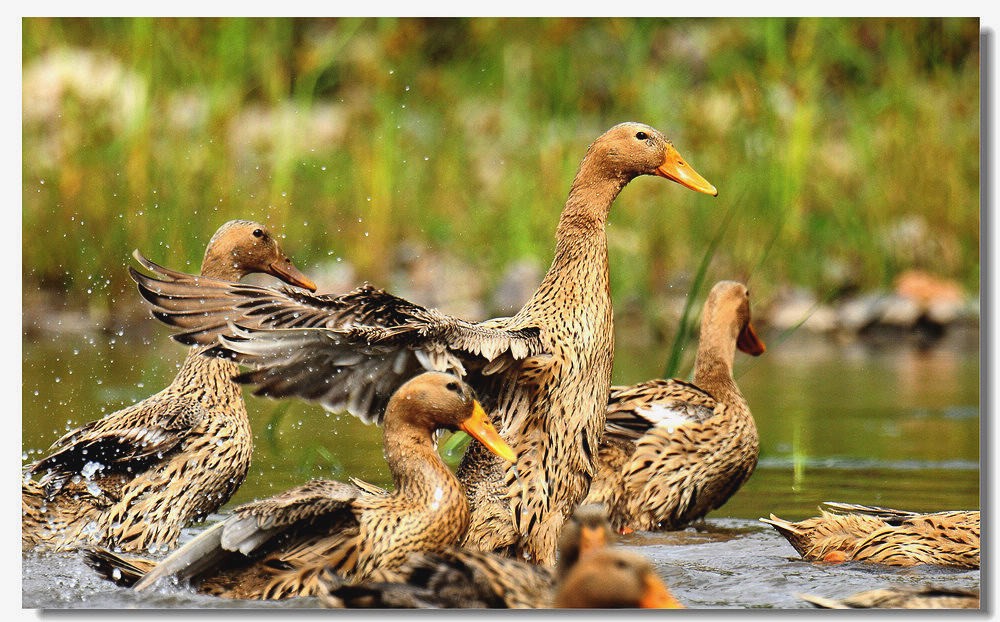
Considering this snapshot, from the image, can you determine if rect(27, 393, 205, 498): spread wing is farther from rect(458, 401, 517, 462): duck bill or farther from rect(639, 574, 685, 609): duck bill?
rect(639, 574, 685, 609): duck bill

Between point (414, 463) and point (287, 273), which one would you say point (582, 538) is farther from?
point (287, 273)

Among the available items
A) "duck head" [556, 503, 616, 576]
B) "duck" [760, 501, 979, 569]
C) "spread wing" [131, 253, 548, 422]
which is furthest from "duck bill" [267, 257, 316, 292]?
"duck head" [556, 503, 616, 576]

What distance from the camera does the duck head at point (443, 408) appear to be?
202 inches

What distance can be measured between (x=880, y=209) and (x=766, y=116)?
925mm

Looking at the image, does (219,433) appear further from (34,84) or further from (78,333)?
(78,333)

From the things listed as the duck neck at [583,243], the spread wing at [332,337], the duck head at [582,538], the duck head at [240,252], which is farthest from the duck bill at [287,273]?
the duck head at [582,538]

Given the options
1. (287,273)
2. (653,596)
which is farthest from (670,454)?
(653,596)

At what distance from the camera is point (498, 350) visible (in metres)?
5.28

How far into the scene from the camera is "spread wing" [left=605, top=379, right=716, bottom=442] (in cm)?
661

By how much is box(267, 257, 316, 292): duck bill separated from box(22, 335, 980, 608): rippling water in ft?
1.60

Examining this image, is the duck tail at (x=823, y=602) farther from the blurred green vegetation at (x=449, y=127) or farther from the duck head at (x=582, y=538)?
the blurred green vegetation at (x=449, y=127)

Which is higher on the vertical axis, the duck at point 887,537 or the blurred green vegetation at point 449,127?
the blurred green vegetation at point 449,127

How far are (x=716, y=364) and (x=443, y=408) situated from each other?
7.35 feet

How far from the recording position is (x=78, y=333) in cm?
839
